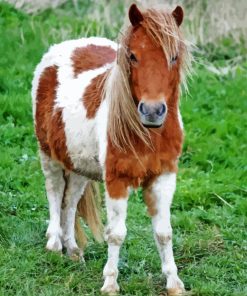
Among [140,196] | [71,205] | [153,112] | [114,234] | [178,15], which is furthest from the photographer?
[140,196]

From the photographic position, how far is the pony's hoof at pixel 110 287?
513 centimetres

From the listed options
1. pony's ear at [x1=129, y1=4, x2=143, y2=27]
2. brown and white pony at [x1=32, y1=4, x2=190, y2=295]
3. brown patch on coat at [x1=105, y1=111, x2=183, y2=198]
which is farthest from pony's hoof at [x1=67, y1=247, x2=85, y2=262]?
pony's ear at [x1=129, y1=4, x2=143, y2=27]

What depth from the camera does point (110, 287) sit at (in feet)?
16.9

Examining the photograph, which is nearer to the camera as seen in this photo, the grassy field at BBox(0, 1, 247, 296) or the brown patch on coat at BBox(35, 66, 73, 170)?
the grassy field at BBox(0, 1, 247, 296)

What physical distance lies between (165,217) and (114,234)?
0.32 meters

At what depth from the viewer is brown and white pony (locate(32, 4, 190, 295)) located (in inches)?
190

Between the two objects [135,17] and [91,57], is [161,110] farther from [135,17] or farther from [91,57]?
[91,57]

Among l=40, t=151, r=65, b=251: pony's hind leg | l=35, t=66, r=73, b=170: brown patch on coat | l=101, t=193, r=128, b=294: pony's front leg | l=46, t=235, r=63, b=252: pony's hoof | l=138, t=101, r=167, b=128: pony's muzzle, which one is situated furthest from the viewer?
l=40, t=151, r=65, b=251: pony's hind leg

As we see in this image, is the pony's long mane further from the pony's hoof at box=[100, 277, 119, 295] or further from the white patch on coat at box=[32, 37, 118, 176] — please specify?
the pony's hoof at box=[100, 277, 119, 295]

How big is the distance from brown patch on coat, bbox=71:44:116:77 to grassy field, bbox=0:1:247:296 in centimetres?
78

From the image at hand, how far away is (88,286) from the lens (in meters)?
5.27

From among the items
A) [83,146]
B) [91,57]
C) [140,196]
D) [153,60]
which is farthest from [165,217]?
[140,196]

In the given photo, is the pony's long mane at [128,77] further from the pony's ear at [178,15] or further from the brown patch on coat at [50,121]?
the brown patch on coat at [50,121]

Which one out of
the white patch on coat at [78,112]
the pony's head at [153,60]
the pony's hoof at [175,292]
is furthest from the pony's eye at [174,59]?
the pony's hoof at [175,292]
